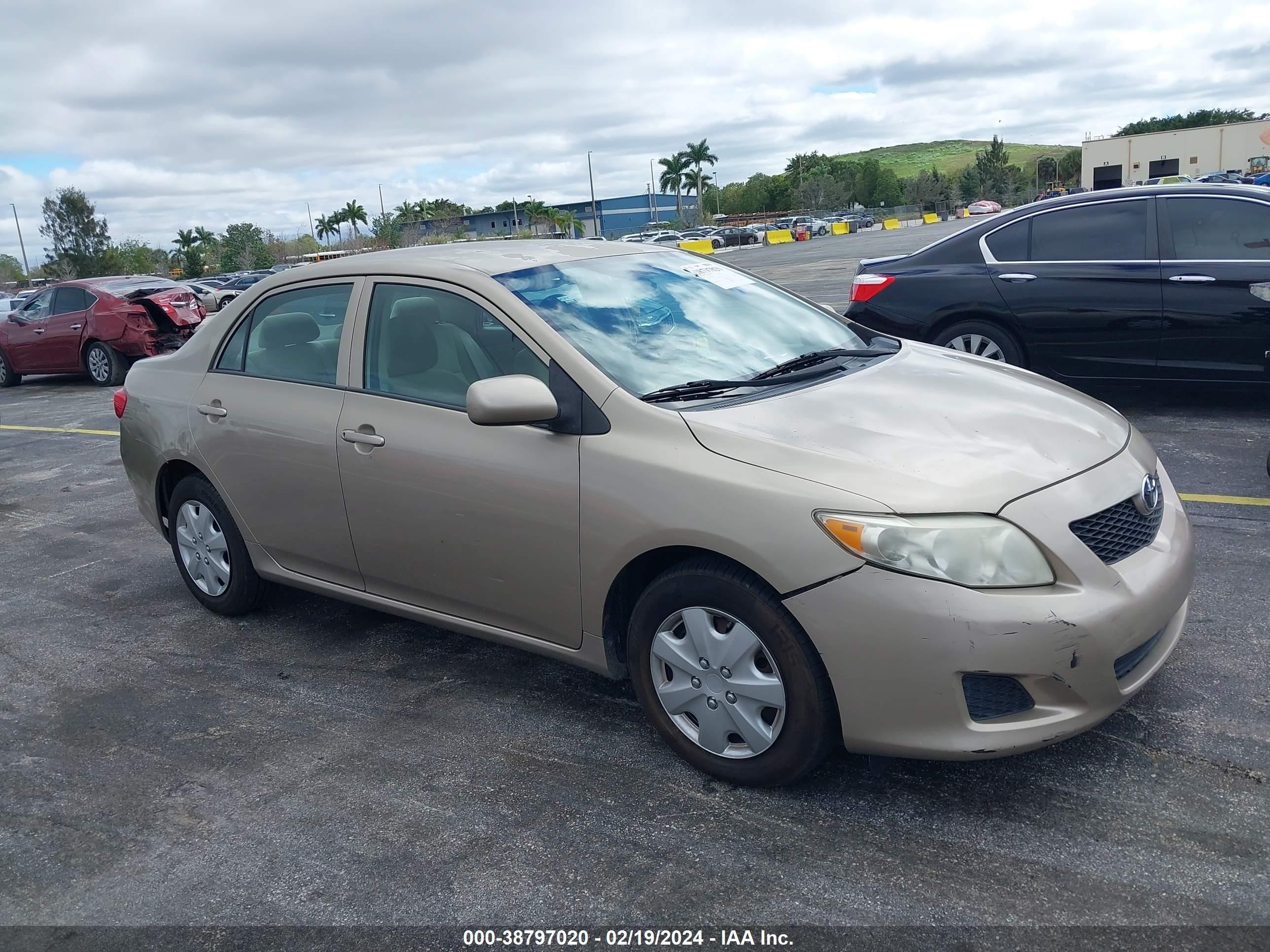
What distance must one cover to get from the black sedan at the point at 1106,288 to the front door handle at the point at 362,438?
5.00 m

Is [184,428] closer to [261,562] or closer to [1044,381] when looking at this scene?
[261,562]

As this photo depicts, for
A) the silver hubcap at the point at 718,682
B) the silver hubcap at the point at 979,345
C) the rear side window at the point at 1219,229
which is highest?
the rear side window at the point at 1219,229

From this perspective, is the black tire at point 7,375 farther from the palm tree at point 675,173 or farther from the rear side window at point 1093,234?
the palm tree at point 675,173

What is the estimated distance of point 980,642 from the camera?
268cm

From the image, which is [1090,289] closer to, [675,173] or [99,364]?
[99,364]

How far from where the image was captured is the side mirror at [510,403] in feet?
10.7

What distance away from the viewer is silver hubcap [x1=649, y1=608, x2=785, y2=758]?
2965 millimetres

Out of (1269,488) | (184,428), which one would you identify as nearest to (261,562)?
(184,428)

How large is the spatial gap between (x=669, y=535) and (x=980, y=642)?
35.2 inches

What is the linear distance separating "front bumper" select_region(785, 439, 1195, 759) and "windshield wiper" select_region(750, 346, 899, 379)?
3.51 ft

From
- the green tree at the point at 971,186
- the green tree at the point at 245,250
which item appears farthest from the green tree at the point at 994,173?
the green tree at the point at 245,250

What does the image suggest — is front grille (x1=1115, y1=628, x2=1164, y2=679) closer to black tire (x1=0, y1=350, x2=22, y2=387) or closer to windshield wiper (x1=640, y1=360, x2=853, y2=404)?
windshield wiper (x1=640, y1=360, x2=853, y2=404)

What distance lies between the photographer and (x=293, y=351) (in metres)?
4.41

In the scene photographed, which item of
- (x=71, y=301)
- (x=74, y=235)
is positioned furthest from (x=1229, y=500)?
(x=74, y=235)
